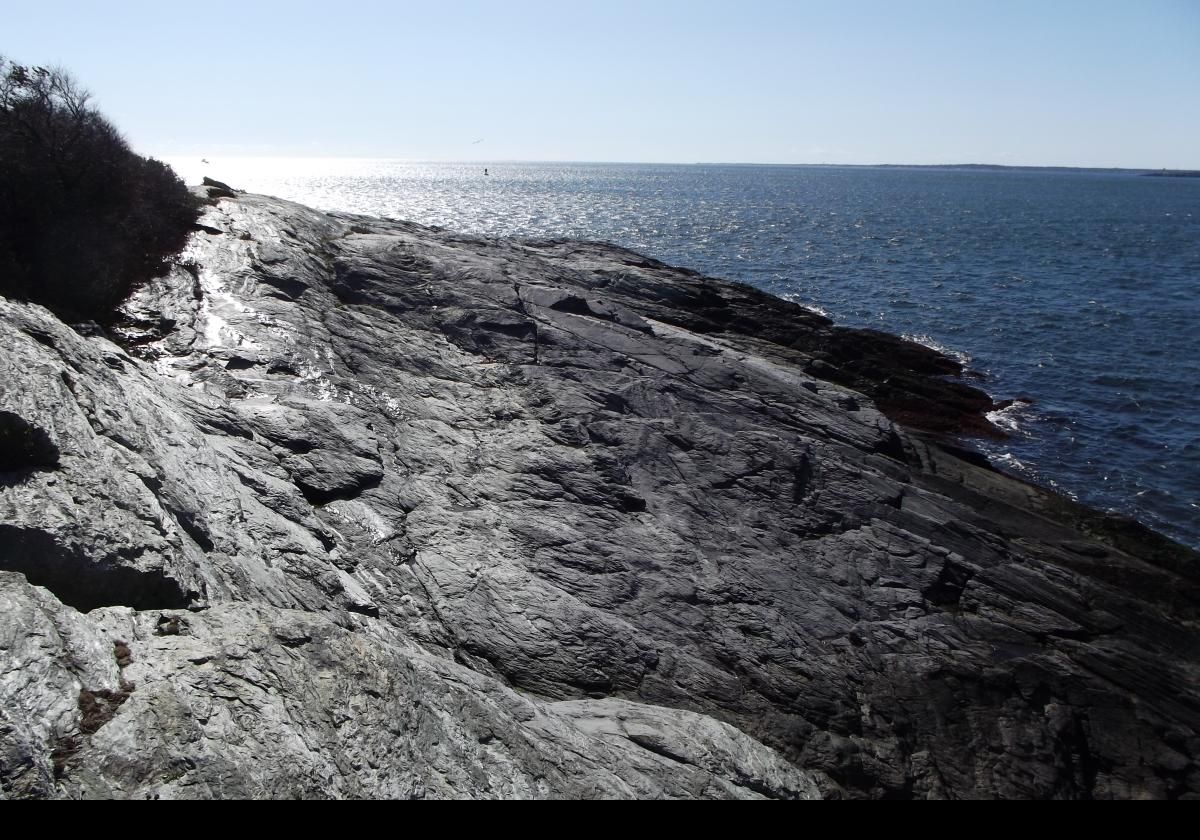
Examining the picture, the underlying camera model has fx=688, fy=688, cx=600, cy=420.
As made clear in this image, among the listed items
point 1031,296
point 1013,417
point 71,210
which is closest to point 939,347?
point 1013,417

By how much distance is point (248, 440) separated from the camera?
14367 millimetres

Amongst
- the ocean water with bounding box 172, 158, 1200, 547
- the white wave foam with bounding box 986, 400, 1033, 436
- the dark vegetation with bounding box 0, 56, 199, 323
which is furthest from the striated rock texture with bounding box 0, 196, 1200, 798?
the white wave foam with bounding box 986, 400, 1033, 436

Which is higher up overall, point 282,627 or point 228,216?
point 228,216

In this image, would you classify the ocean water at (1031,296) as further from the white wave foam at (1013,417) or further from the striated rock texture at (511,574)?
the striated rock texture at (511,574)

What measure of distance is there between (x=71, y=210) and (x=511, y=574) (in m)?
16.4

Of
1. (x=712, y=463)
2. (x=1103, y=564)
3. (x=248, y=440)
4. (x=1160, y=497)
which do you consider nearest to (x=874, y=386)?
(x=1160, y=497)

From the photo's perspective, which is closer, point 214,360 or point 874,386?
point 214,360

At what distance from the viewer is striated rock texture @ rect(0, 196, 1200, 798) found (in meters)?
7.14

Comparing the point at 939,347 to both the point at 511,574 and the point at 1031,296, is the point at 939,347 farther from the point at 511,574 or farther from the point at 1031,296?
the point at 511,574

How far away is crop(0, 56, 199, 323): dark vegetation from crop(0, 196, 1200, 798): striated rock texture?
119 cm

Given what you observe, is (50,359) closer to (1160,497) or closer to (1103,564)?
(1103,564)

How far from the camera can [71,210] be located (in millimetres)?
18938

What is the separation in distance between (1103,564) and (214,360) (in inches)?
938
